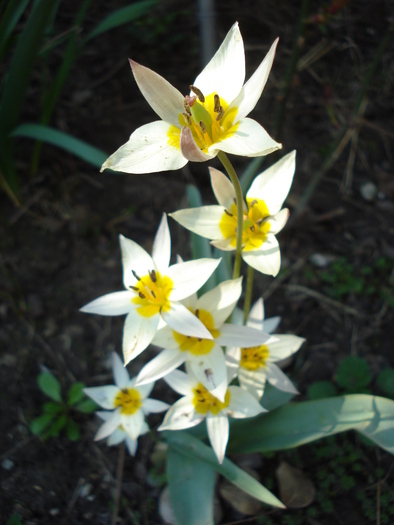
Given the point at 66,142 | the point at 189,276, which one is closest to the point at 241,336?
the point at 189,276

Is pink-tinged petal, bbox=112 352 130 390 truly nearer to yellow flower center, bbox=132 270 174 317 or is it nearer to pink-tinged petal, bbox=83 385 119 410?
pink-tinged petal, bbox=83 385 119 410

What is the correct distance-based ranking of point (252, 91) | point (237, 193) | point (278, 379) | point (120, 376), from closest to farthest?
point (252, 91)
point (237, 193)
point (278, 379)
point (120, 376)

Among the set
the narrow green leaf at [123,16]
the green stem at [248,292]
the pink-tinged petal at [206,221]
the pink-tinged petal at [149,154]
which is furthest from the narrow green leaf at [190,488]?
the narrow green leaf at [123,16]

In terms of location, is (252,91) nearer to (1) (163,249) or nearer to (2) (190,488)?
(1) (163,249)

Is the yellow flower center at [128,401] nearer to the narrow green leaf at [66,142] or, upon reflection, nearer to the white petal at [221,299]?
the white petal at [221,299]

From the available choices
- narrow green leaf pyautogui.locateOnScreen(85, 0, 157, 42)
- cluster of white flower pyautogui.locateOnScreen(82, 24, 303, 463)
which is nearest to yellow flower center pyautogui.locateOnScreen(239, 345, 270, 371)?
cluster of white flower pyautogui.locateOnScreen(82, 24, 303, 463)

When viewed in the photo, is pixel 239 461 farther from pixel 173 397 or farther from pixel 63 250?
pixel 63 250

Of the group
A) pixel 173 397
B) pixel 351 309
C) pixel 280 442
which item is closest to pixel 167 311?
pixel 280 442
